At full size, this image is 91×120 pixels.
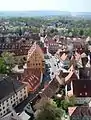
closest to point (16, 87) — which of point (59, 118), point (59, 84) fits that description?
point (59, 84)

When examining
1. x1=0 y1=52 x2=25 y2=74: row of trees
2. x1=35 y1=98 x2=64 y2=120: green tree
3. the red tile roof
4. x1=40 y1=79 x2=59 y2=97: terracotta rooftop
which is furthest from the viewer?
x1=0 y1=52 x2=25 y2=74: row of trees

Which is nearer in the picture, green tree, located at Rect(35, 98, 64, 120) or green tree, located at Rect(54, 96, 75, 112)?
green tree, located at Rect(35, 98, 64, 120)

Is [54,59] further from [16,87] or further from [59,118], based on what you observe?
[59,118]

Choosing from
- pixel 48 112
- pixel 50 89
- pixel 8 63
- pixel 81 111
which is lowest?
pixel 8 63

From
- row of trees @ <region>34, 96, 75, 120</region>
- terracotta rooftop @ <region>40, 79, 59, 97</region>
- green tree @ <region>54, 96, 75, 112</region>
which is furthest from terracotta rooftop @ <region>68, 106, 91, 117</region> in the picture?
terracotta rooftop @ <region>40, 79, 59, 97</region>

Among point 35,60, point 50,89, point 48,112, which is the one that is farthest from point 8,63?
point 48,112

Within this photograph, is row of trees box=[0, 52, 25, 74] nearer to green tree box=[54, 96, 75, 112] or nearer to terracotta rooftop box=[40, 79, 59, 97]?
terracotta rooftop box=[40, 79, 59, 97]

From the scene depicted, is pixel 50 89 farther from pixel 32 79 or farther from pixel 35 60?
pixel 35 60

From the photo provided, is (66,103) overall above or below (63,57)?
above

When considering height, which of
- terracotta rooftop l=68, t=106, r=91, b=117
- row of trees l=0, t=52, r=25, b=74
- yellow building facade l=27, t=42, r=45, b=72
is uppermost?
terracotta rooftop l=68, t=106, r=91, b=117

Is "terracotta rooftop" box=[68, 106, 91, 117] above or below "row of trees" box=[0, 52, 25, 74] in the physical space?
above

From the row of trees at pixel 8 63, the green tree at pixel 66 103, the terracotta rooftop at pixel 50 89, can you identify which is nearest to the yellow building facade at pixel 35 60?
the row of trees at pixel 8 63
